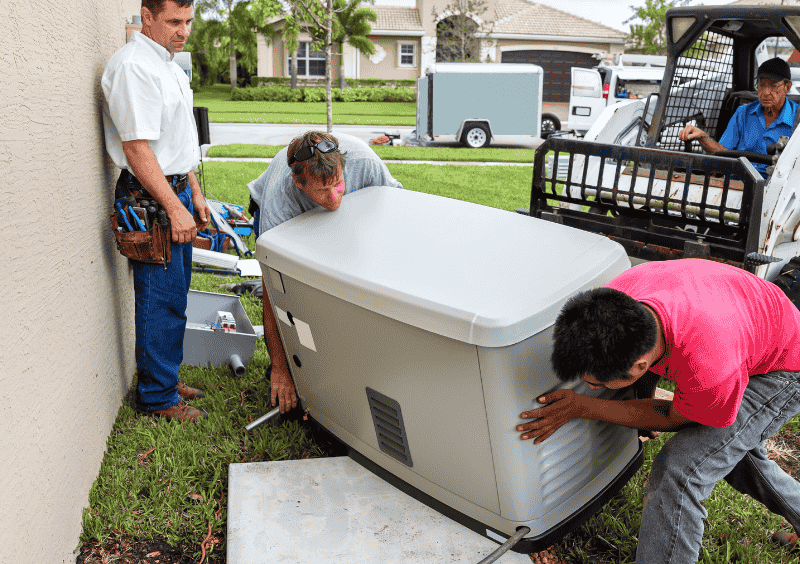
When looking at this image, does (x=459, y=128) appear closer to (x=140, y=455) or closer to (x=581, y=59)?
(x=140, y=455)

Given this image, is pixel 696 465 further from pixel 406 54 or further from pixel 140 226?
pixel 406 54

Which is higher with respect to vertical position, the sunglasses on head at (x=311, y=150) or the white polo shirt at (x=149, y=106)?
the white polo shirt at (x=149, y=106)

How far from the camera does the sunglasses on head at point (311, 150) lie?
8.30 feet

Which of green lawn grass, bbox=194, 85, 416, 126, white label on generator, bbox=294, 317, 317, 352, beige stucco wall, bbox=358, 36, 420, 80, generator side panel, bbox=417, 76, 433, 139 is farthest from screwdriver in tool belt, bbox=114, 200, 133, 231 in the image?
beige stucco wall, bbox=358, 36, 420, 80

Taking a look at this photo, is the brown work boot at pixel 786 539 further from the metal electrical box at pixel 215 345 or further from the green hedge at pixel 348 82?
the green hedge at pixel 348 82

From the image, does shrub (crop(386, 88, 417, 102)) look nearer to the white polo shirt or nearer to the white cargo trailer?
the white cargo trailer

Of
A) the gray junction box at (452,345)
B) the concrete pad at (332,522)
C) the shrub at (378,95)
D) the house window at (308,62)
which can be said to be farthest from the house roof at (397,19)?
the concrete pad at (332,522)

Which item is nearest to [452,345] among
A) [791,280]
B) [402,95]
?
[791,280]

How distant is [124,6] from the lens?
3777 millimetres

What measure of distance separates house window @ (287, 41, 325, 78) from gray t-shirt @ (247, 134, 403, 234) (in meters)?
35.2

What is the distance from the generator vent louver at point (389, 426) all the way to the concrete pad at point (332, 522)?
220mm

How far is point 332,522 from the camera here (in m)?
2.42

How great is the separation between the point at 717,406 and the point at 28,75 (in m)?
2.31

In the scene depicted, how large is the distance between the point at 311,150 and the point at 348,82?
111 feet
